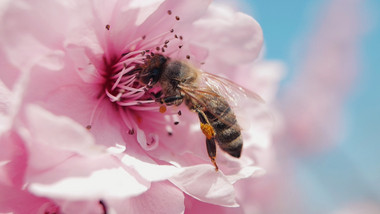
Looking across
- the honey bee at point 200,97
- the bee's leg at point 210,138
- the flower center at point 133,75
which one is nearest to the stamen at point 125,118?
the flower center at point 133,75

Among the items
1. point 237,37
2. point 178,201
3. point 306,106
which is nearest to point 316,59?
point 306,106

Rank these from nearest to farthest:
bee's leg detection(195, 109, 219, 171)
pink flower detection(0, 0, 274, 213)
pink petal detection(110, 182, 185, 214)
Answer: pink flower detection(0, 0, 274, 213), pink petal detection(110, 182, 185, 214), bee's leg detection(195, 109, 219, 171)

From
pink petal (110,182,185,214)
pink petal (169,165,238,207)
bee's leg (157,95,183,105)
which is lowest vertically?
pink petal (110,182,185,214)

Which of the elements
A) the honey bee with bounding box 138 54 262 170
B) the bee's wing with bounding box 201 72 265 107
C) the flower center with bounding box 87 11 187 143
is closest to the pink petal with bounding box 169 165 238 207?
the honey bee with bounding box 138 54 262 170

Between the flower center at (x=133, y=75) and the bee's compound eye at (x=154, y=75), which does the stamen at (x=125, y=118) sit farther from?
the bee's compound eye at (x=154, y=75)

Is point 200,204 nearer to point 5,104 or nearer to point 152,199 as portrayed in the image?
point 152,199

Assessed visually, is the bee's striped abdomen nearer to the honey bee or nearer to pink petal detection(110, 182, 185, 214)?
the honey bee

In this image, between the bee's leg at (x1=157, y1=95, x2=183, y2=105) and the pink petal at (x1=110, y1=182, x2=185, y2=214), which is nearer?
the pink petal at (x1=110, y1=182, x2=185, y2=214)
